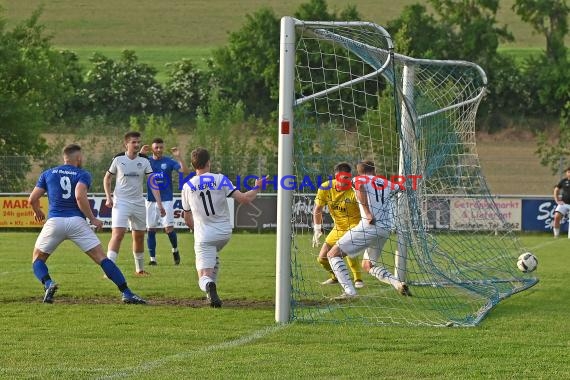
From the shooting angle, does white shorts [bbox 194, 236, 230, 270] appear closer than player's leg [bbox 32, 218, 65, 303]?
Yes

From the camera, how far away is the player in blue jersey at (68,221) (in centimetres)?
1198

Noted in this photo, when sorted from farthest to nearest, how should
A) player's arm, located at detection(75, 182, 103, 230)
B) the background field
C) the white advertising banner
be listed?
the white advertising banner, player's arm, located at detection(75, 182, 103, 230), the background field

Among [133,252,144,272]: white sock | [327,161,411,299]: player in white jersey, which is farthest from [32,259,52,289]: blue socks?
[133,252,144,272]: white sock

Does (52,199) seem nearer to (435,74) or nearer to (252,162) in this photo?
(435,74)

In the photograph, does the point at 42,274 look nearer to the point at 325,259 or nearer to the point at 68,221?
the point at 68,221

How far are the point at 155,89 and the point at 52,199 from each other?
4742 cm

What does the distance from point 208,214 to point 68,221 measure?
1566 millimetres

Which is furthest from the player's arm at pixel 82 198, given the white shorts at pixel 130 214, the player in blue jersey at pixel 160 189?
the player in blue jersey at pixel 160 189

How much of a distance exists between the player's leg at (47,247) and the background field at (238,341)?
18 cm

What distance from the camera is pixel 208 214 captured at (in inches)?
466

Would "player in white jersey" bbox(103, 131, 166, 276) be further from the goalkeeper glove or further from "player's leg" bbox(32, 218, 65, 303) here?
"player's leg" bbox(32, 218, 65, 303)

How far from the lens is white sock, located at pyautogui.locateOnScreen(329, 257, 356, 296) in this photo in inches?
483

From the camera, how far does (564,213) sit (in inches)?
1116

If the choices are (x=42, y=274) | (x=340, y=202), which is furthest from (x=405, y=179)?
(x=42, y=274)
